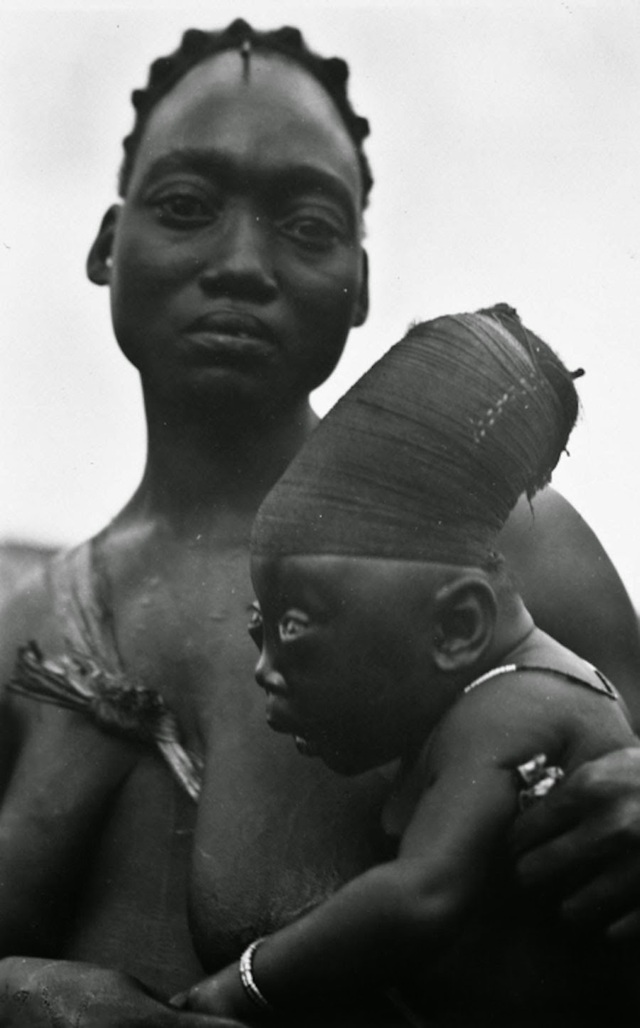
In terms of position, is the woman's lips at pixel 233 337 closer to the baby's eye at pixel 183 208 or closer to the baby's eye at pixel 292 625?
the baby's eye at pixel 183 208

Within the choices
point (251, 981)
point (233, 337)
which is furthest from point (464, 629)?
point (233, 337)

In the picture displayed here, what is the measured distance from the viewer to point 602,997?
245cm

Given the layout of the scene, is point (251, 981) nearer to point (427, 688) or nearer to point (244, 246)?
point (427, 688)

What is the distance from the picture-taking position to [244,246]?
2.87 metres

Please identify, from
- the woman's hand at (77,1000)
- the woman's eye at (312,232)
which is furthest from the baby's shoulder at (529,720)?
the woman's eye at (312,232)

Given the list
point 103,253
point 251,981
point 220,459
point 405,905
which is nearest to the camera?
point 405,905

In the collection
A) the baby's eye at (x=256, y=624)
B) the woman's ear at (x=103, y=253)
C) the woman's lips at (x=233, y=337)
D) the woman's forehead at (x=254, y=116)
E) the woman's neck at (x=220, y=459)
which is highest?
the woman's forehead at (x=254, y=116)

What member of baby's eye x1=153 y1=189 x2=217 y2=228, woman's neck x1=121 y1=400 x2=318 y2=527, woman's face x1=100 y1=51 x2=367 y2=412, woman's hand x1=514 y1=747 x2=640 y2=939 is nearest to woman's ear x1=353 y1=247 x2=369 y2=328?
woman's face x1=100 y1=51 x2=367 y2=412

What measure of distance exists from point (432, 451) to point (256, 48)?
33.4 inches

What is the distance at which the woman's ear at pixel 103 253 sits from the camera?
10.3 ft

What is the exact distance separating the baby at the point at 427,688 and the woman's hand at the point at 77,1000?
0.05 meters

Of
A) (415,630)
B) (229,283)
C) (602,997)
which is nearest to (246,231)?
(229,283)

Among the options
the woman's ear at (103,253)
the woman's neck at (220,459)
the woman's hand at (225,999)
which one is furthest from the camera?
the woman's ear at (103,253)

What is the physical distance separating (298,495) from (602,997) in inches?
28.8
